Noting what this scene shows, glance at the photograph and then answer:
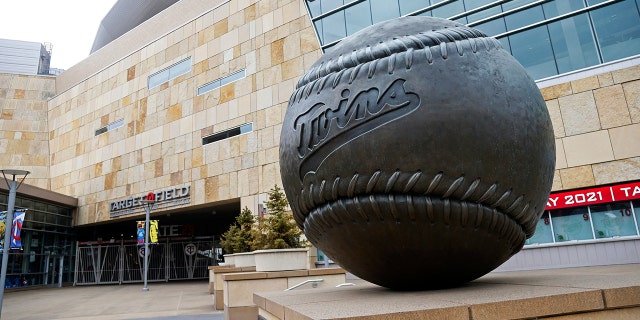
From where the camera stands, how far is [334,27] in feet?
66.9

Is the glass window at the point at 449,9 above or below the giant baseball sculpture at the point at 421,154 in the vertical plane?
above

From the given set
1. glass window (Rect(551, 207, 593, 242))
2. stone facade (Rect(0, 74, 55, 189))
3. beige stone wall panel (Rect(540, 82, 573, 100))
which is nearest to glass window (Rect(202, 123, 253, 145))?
beige stone wall panel (Rect(540, 82, 573, 100))

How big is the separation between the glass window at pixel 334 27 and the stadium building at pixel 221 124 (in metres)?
0.06

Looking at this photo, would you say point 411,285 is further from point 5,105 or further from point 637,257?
point 5,105

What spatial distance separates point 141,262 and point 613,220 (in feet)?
95.3

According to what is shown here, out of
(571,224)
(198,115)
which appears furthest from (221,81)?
(571,224)

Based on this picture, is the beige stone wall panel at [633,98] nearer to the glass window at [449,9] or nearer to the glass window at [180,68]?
the glass window at [449,9]

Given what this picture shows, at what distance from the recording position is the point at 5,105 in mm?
34031

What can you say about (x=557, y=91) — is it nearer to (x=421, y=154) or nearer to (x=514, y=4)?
(x=514, y=4)

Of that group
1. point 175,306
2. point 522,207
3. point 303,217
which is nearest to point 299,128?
point 303,217

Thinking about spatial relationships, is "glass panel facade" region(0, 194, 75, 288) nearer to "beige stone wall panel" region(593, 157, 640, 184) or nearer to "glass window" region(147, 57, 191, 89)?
"glass window" region(147, 57, 191, 89)

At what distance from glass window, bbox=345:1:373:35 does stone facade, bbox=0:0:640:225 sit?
2.20 meters

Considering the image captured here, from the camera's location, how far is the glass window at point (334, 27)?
2016 centimetres

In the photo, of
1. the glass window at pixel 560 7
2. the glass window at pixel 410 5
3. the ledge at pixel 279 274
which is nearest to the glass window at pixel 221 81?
the glass window at pixel 410 5
